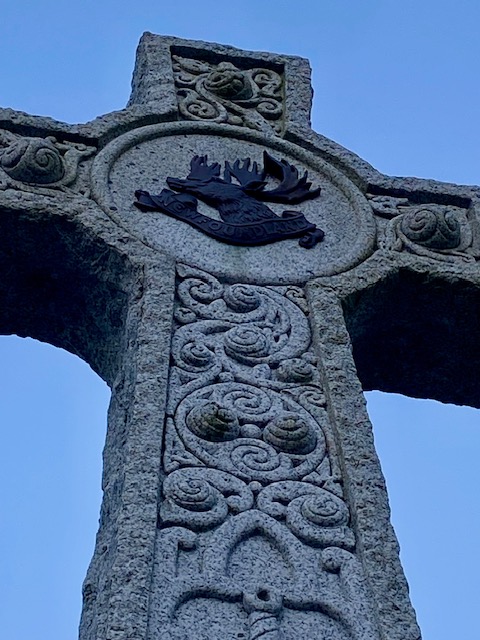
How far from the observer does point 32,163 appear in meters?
4.73

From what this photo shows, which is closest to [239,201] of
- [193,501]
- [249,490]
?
[249,490]

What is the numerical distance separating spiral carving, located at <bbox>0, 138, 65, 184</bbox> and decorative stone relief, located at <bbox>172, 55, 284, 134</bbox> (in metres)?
0.93

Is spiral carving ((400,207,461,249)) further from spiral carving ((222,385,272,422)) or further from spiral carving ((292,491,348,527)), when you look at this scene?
spiral carving ((292,491,348,527))

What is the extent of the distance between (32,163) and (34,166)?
0.02m

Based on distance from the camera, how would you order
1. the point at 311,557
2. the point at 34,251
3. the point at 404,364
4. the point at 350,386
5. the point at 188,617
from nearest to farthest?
the point at 188,617
the point at 311,557
the point at 350,386
the point at 34,251
the point at 404,364

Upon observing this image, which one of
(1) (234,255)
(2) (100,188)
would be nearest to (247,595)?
(1) (234,255)

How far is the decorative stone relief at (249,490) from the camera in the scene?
3.06m

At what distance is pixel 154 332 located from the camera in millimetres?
3971

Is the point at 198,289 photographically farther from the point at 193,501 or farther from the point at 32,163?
the point at 193,501

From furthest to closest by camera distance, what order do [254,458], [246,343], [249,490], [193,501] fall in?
[246,343] < [254,458] < [249,490] < [193,501]

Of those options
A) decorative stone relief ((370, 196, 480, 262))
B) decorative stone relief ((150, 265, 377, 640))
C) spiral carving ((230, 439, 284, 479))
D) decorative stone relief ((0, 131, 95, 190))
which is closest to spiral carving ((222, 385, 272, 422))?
decorative stone relief ((150, 265, 377, 640))

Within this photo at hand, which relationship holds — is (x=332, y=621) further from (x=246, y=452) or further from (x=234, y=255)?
(x=234, y=255)

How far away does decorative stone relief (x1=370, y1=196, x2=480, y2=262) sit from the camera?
4.95 m

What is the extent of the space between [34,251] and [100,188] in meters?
0.40
